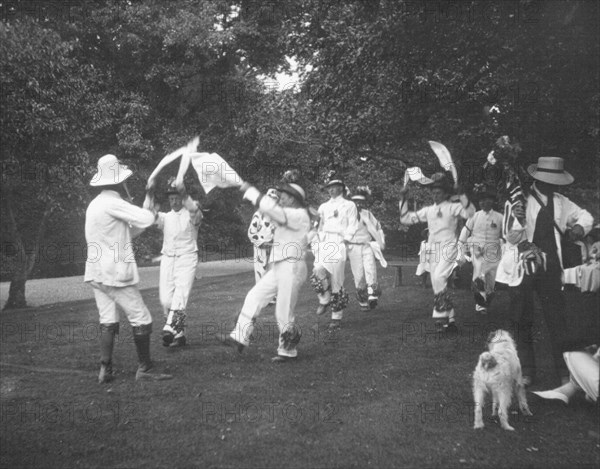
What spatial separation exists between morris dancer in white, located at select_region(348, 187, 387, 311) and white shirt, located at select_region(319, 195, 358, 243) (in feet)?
2.65

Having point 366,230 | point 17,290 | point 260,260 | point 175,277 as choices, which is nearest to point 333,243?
point 366,230

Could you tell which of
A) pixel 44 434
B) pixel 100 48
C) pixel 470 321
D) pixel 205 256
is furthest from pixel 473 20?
pixel 205 256

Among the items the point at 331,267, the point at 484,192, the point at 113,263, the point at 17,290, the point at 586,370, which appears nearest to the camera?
the point at 586,370

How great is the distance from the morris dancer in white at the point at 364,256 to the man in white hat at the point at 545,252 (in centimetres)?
530

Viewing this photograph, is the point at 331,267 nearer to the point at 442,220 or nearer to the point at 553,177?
the point at 442,220

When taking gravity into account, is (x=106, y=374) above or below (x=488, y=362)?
below

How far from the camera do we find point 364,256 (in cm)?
1212

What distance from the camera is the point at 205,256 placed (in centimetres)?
3169

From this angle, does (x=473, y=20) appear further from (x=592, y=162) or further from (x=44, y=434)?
(x=44, y=434)

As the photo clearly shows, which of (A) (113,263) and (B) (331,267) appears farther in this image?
(B) (331,267)

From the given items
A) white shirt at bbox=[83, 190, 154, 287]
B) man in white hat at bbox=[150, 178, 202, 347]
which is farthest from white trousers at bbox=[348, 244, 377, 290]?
white shirt at bbox=[83, 190, 154, 287]

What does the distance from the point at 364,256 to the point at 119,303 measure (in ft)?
20.0

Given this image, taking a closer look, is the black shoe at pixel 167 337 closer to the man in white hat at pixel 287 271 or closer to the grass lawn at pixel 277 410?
the grass lawn at pixel 277 410

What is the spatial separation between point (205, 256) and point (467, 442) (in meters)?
27.5
